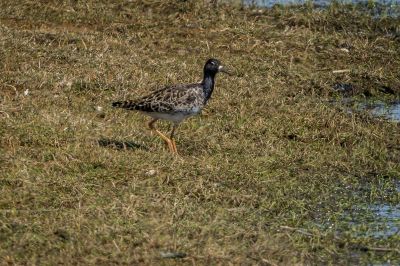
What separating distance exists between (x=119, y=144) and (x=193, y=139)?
3.23 ft

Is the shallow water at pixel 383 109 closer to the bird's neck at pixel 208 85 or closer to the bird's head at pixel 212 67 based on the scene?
the bird's head at pixel 212 67

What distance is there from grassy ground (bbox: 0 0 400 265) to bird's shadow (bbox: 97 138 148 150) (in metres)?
0.03

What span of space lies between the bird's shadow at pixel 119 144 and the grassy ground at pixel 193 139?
29 millimetres

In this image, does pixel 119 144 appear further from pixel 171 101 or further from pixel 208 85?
pixel 208 85

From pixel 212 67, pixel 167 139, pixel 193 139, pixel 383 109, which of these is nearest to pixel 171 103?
pixel 167 139

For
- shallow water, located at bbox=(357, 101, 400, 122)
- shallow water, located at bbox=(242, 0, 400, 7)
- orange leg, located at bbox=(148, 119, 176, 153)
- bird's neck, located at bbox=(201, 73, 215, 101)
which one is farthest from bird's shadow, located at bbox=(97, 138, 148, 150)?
shallow water, located at bbox=(242, 0, 400, 7)

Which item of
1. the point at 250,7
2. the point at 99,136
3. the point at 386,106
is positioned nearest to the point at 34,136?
the point at 99,136

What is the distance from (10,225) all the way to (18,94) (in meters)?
3.77

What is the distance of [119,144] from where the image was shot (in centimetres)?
1041

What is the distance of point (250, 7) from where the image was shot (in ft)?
54.1

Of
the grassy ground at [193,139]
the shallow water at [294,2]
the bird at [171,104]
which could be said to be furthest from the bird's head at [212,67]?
the shallow water at [294,2]

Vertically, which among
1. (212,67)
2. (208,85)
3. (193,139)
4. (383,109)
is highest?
(212,67)

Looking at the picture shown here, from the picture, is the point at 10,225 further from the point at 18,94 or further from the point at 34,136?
the point at 18,94

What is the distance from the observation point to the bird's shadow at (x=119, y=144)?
10.3 meters
